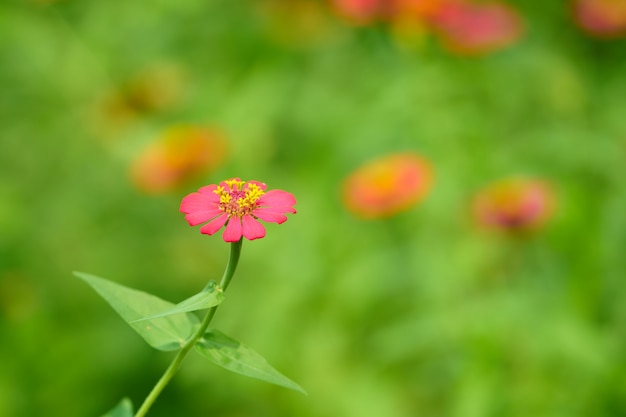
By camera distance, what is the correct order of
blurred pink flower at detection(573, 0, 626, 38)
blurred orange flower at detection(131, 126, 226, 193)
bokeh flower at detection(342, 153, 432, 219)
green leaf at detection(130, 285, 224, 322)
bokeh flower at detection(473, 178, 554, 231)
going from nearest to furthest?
1. green leaf at detection(130, 285, 224, 322)
2. bokeh flower at detection(473, 178, 554, 231)
3. bokeh flower at detection(342, 153, 432, 219)
4. blurred orange flower at detection(131, 126, 226, 193)
5. blurred pink flower at detection(573, 0, 626, 38)

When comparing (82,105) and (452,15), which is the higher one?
(452,15)

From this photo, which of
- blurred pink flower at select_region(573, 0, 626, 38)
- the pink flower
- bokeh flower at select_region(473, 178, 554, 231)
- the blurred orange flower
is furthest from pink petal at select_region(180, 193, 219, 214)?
blurred pink flower at select_region(573, 0, 626, 38)

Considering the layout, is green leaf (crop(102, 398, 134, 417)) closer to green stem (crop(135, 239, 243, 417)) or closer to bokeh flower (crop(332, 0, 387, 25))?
green stem (crop(135, 239, 243, 417))

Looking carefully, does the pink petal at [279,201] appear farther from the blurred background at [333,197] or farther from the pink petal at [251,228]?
the blurred background at [333,197]

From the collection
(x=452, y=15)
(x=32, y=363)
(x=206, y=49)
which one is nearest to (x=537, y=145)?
(x=452, y=15)

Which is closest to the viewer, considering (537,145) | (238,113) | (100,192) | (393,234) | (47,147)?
(393,234)

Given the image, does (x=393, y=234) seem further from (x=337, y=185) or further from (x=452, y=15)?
(x=452, y=15)

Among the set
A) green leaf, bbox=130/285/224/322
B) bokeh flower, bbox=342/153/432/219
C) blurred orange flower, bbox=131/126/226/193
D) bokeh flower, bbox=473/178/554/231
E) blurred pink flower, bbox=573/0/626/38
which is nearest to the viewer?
green leaf, bbox=130/285/224/322
